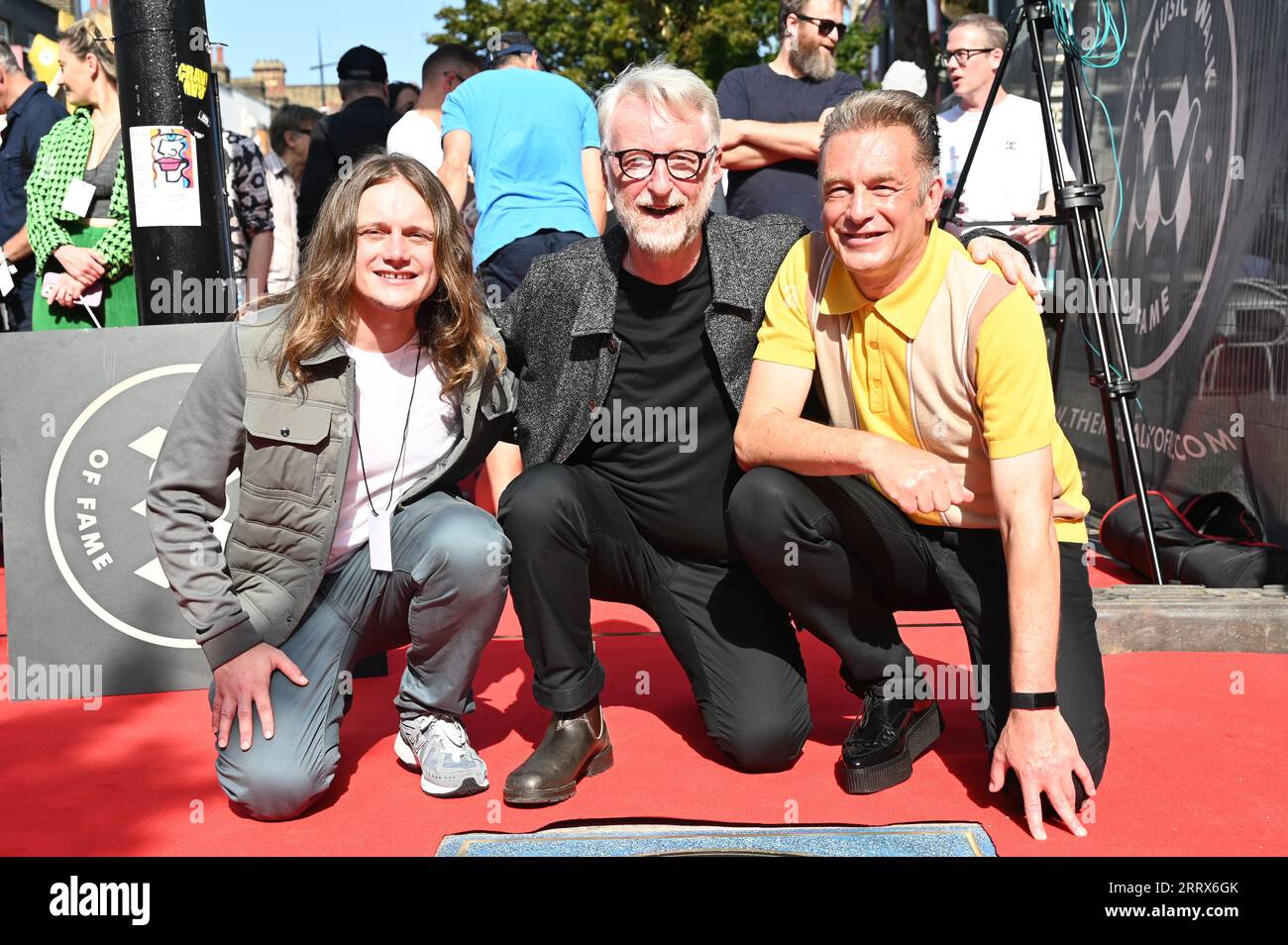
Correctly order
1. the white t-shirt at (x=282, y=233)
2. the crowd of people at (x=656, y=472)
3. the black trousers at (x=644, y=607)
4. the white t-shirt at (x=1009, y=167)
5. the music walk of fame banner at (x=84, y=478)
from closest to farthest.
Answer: the crowd of people at (x=656, y=472), the black trousers at (x=644, y=607), the music walk of fame banner at (x=84, y=478), the white t-shirt at (x=1009, y=167), the white t-shirt at (x=282, y=233)

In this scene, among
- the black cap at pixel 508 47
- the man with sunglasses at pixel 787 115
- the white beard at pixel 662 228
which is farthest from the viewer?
the black cap at pixel 508 47

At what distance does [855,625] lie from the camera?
2938 mm

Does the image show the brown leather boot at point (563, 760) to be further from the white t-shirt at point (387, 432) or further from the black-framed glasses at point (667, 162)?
the black-framed glasses at point (667, 162)

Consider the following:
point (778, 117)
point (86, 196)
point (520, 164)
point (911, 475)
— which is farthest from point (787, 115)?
point (86, 196)

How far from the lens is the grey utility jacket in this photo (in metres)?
2.64

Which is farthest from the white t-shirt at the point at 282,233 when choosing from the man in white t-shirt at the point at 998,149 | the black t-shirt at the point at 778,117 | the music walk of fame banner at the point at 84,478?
the man in white t-shirt at the point at 998,149

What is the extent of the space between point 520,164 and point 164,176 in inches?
56.9

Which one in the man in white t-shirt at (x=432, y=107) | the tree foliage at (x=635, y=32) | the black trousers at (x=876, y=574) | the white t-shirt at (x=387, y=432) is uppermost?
the tree foliage at (x=635, y=32)

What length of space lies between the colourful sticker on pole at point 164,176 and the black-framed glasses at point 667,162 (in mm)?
1586

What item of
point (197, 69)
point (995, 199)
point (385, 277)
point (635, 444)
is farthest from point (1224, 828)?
point (995, 199)

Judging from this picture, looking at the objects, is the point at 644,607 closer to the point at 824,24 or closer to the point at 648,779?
the point at 648,779

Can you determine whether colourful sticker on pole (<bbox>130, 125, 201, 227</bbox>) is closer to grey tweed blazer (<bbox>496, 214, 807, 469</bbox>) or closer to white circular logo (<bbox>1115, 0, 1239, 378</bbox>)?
grey tweed blazer (<bbox>496, 214, 807, 469</bbox>)

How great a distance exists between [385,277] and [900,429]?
1.25 meters

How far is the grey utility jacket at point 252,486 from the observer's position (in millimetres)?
2645
